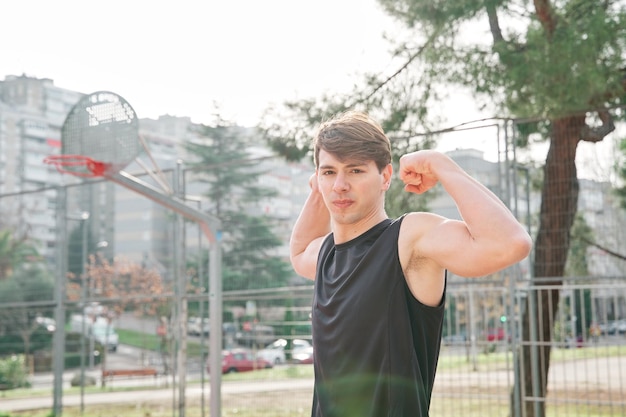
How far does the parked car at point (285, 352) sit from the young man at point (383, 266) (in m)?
6.35

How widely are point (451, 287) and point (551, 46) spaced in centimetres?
255

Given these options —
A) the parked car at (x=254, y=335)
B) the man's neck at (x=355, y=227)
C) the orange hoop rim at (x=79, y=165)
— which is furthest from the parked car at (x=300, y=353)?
the man's neck at (x=355, y=227)

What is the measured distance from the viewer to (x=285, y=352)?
8.81 meters

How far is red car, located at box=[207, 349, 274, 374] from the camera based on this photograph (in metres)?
9.20

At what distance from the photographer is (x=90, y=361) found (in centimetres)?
1667

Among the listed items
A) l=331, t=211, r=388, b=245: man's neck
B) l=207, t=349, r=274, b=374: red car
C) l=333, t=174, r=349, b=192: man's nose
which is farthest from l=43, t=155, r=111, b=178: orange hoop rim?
l=333, t=174, r=349, b=192: man's nose

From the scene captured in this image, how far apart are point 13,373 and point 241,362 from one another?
8033 mm

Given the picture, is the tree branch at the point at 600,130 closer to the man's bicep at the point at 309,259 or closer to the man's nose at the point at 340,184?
the man's bicep at the point at 309,259

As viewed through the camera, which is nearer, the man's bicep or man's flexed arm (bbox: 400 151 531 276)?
man's flexed arm (bbox: 400 151 531 276)

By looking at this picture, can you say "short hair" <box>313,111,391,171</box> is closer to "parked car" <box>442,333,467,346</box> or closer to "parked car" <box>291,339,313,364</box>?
"parked car" <box>442,333,467,346</box>

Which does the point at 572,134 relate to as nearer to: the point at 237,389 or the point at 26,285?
the point at 237,389

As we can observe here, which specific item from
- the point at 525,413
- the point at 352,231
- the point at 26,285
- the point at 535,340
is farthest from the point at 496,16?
the point at 26,285

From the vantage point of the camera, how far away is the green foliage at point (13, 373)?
47.7 feet

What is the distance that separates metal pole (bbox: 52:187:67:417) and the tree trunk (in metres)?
5.73
